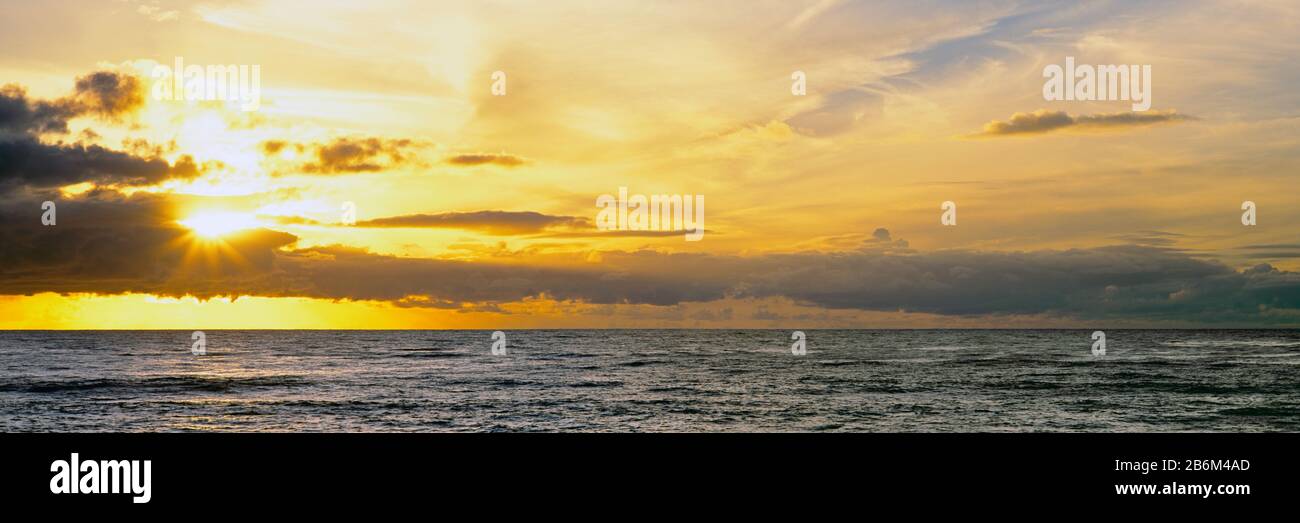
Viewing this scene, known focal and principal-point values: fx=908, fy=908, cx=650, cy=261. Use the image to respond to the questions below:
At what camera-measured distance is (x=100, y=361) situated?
76062 mm
